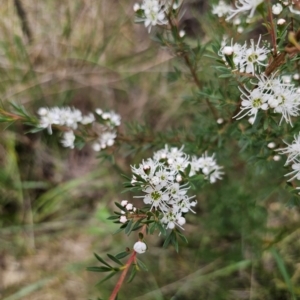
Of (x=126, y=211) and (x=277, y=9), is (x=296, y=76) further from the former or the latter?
(x=126, y=211)

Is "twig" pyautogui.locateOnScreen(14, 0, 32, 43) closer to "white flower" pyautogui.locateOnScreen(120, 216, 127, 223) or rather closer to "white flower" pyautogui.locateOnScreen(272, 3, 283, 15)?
"white flower" pyautogui.locateOnScreen(272, 3, 283, 15)

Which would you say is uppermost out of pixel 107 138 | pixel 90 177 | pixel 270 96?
pixel 270 96

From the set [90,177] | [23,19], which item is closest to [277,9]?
[90,177]

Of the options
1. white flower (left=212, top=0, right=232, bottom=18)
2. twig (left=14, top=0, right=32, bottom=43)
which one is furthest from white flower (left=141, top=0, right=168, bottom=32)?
twig (left=14, top=0, right=32, bottom=43)

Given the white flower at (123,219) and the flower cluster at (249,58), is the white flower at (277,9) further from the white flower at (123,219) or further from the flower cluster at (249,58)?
the white flower at (123,219)

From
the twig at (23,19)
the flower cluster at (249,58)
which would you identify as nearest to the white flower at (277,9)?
the flower cluster at (249,58)

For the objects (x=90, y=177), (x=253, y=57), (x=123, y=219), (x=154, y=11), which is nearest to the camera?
(x=123, y=219)
